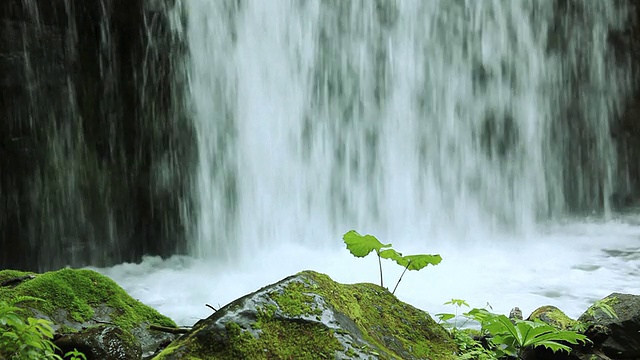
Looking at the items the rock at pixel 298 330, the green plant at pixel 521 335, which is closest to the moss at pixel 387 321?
the rock at pixel 298 330

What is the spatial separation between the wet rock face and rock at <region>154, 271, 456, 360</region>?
30.4ft

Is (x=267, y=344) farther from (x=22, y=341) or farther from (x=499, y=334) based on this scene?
(x=499, y=334)

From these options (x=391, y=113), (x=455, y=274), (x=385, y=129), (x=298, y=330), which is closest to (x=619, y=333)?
(x=298, y=330)

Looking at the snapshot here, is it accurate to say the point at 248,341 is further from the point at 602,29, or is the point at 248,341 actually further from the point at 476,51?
the point at 602,29

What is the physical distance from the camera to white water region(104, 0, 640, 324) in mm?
11203

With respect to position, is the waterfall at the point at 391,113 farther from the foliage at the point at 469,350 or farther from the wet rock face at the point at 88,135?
the foliage at the point at 469,350

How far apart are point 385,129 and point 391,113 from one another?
39 cm

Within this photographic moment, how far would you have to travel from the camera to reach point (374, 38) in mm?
12453

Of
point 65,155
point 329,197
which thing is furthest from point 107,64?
point 329,197

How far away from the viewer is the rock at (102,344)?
8.56 ft

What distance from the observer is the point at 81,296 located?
3.28m

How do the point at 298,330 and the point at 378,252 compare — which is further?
the point at 378,252

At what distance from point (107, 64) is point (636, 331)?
32.6 feet

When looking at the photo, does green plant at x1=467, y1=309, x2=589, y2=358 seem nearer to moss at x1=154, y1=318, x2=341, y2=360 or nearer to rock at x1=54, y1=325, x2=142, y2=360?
moss at x1=154, y1=318, x2=341, y2=360
